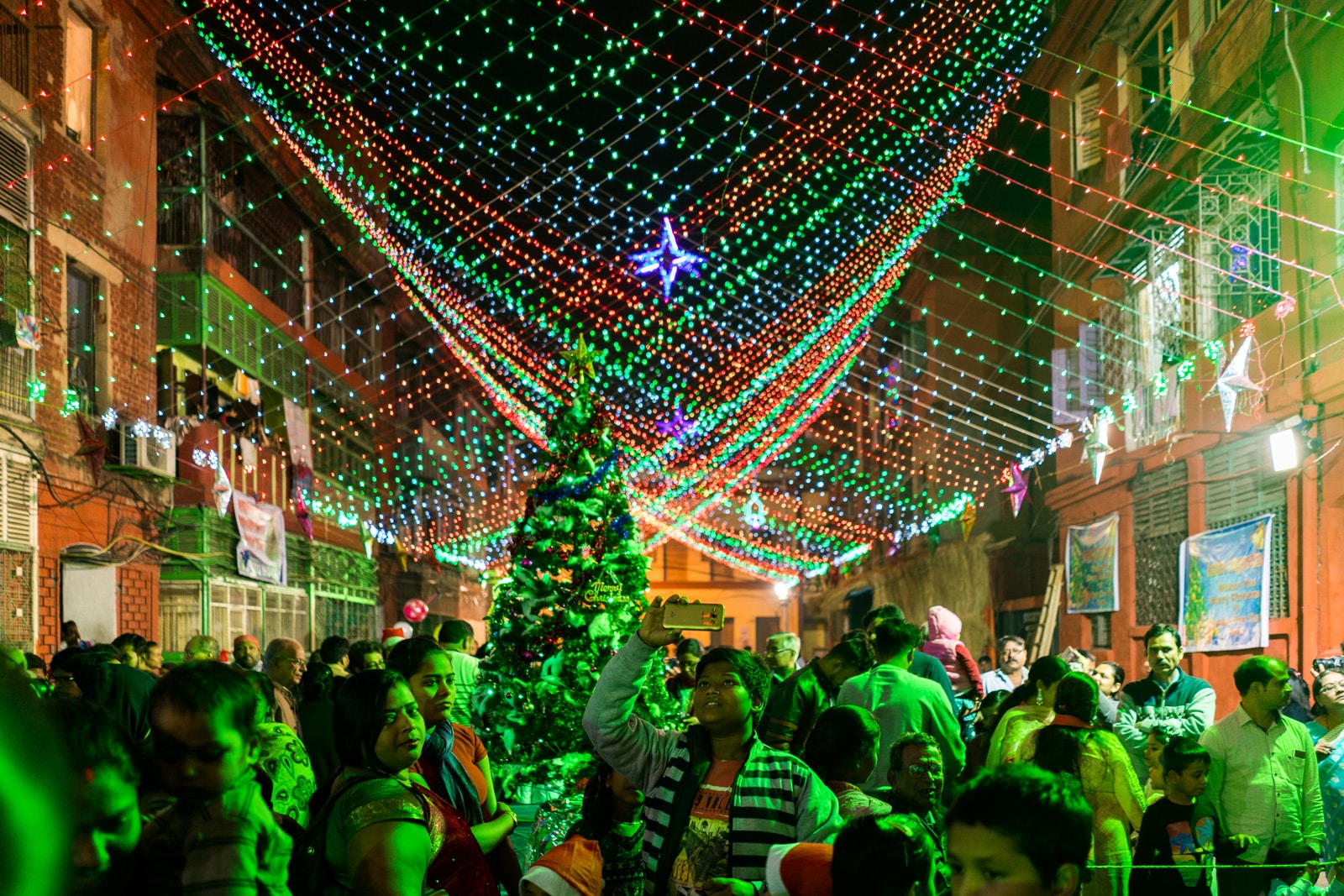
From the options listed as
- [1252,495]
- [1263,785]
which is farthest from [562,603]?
[1252,495]

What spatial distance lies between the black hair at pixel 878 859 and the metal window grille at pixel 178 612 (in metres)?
18.5

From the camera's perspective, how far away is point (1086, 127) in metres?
19.7

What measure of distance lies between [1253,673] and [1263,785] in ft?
1.66

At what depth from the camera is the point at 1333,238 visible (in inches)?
484

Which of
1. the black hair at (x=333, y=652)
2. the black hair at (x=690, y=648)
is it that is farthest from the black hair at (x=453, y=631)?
the black hair at (x=690, y=648)

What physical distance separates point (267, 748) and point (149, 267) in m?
15.2

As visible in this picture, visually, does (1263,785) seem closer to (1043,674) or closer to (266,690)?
(1043,674)

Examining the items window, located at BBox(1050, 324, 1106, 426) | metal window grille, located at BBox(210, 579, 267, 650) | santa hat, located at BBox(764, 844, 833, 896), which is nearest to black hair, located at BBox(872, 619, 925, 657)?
santa hat, located at BBox(764, 844, 833, 896)

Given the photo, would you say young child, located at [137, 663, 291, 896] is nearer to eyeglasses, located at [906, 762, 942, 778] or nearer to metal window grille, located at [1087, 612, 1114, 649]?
eyeglasses, located at [906, 762, 942, 778]

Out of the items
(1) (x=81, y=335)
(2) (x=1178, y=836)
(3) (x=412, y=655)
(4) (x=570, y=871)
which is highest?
(1) (x=81, y=335)

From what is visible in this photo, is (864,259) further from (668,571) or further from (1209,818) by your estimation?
(668,571)

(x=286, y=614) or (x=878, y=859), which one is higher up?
(x=878, y=859)

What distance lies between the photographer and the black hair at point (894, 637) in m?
5.89

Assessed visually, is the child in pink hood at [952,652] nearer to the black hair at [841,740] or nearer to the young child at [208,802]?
the black hair at [841,740]
